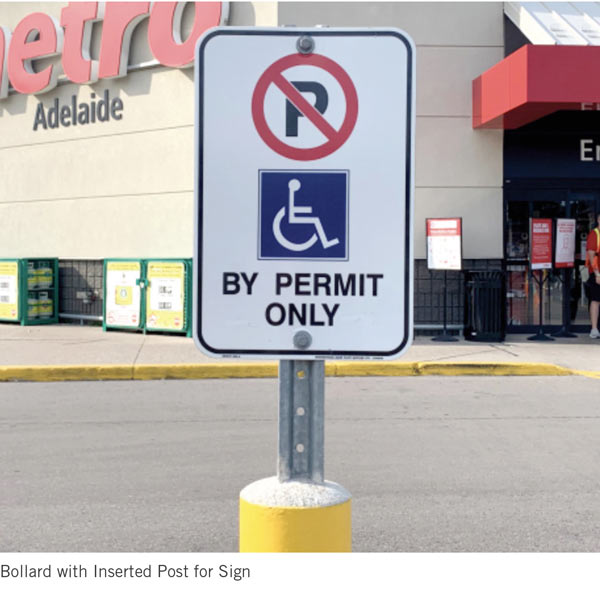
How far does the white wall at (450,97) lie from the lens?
13.6m

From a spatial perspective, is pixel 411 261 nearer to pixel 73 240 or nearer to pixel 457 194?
pixel 457 194

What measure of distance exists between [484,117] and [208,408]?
22.3 ft

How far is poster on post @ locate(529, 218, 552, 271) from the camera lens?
13.3 meters

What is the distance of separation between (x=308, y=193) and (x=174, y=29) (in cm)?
1324

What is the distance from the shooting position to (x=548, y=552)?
455 centimetres

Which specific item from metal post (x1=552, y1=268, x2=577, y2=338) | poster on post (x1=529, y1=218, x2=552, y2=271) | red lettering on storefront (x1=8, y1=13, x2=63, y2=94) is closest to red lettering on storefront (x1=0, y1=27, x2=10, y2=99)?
red lettering on storefront (x1=8, y1=13, x2=63, y2=94)

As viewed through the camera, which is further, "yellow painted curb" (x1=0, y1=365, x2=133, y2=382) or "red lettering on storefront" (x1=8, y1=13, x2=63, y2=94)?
"red lettering on storefront" (x1=8, y1=13, x2=63, y2=94)

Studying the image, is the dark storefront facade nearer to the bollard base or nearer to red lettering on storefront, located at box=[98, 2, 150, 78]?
red lettering on storefront, located at box=[98, 2, 150, 78]

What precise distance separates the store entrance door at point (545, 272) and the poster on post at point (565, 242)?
46 cm

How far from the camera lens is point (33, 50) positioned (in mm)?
16453

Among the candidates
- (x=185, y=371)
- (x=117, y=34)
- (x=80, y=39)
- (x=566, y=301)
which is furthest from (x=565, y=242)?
(x=80, y=39)

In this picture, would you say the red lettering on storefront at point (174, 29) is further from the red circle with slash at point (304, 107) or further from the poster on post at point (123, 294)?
the red circle with slash at point (304, 107)

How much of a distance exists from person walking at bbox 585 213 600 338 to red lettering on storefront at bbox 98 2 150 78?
8403mm

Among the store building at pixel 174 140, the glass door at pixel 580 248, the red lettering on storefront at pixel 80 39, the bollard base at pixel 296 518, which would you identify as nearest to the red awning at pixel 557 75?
the store building at pixel 174 140
